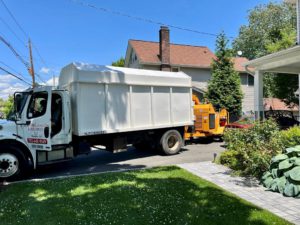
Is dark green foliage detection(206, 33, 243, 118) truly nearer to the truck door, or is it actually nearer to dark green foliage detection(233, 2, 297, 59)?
dark green foliage detection(233, 2, 297, 59)

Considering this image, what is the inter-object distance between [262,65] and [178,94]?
A: 3.93 m

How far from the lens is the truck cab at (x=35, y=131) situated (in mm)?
7801

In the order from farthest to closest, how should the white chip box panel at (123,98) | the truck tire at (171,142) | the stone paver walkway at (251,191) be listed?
the truck tire at (171,142), the white chip box panel at (123,98), the stone paver walkway at (251,191)

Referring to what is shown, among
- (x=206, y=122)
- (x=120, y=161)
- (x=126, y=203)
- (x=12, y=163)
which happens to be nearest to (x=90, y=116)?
(x=120, y=161)

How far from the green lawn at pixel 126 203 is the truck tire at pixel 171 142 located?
373 centimetres

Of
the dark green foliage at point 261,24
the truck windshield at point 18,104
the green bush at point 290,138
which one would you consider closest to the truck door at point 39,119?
the truck windshield at point 18,104

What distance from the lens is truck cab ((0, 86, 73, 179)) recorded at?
7.80 m

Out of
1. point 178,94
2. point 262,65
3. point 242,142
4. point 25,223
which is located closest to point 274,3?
point 262,65

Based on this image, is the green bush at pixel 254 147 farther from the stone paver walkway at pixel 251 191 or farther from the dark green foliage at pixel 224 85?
the dark green foliage at pixel 224 85

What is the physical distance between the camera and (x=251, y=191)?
19.6 feet

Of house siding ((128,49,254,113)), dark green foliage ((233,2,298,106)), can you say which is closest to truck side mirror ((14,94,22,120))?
house siding ((128,49,254,113))

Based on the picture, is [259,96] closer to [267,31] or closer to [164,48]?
[164,48]

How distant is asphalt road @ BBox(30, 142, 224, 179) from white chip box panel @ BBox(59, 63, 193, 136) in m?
1.20

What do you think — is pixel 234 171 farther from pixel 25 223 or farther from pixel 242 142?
pixel 25 223
